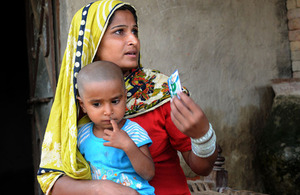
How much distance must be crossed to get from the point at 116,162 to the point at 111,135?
0.13 m

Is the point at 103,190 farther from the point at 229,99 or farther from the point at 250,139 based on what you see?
the point at 250,139

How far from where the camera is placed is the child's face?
1641 millimetres

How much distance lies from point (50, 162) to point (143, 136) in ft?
1.57

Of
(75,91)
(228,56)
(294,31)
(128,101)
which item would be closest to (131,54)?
(128,101)

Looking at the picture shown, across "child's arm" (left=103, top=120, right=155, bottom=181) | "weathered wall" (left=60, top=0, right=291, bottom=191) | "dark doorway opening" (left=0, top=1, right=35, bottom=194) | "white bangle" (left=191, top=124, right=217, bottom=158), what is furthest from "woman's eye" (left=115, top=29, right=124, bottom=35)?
"dark doorway opening" (left=0, top=1, right=35, bottom=194)

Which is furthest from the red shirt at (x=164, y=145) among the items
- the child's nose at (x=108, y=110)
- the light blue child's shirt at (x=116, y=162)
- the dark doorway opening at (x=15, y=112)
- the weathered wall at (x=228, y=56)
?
the dark doorway opening at (x=15, y=112)

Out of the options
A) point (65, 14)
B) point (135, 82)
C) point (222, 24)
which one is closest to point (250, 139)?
point (222, 24)

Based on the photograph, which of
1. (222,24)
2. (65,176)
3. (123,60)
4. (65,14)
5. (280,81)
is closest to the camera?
(65,176)

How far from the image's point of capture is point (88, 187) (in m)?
1.66

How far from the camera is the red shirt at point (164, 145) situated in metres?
1.93

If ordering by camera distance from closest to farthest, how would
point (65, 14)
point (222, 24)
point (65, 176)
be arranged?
point (65, 176)
point (65, 14)
point (222, 24)

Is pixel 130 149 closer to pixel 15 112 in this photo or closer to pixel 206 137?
pixel 206 137

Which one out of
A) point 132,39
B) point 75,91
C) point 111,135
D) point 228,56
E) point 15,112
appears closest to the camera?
point 111,135

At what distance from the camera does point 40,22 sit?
3.89 metres
